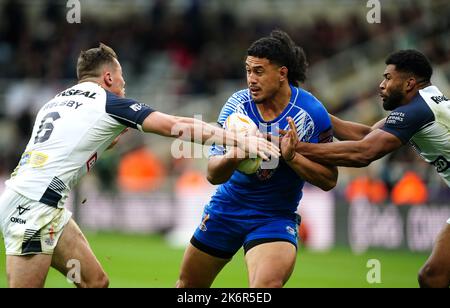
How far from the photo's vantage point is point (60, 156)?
6871 mm

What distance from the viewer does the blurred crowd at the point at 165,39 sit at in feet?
71.1

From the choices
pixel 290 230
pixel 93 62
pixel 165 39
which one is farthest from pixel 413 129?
pixel 165 39

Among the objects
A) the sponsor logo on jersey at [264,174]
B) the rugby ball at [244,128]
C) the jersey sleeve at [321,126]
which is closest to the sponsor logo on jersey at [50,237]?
the rugby ball at [244,128]

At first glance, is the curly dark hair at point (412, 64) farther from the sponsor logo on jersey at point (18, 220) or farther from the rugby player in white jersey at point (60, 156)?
the sponsor logo on jersey at point (18, 220)

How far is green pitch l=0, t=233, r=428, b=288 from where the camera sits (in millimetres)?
12055

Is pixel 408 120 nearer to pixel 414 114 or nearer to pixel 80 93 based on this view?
pixel 414 114

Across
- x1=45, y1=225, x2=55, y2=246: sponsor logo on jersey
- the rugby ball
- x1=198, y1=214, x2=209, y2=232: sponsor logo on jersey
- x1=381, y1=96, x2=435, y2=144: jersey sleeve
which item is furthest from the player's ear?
x1=45, y1=225, x2=55, y2=246: sponsor logo on jersey

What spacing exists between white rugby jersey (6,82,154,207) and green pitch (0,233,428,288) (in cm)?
428

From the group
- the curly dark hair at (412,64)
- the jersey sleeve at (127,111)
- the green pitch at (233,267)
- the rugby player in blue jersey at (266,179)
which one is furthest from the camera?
the green pitch at (233,267)

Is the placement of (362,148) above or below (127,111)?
below

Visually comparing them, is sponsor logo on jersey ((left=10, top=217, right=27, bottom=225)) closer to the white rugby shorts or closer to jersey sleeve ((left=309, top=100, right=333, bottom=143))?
the white rugby shorts

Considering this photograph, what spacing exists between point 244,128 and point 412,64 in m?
1.83

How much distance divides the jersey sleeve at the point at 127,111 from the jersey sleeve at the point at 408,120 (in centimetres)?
218

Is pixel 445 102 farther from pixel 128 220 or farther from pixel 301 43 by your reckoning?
pixel 301 43
